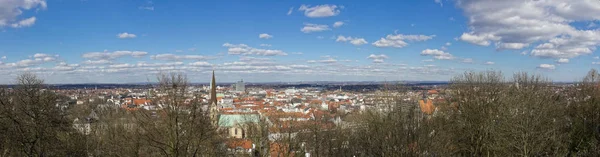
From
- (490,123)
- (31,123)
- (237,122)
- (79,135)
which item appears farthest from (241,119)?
(490,123)

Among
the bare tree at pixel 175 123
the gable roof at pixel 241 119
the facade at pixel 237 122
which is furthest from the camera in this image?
the gable roof at pixel 241 119

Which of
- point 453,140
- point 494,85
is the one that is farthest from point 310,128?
point 494,85

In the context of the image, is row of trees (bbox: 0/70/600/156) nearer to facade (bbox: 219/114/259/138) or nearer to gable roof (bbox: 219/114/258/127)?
facade (bbox: 219/114/259/138)

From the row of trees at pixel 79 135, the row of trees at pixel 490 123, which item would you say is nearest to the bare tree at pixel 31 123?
the row of trees at pixel 79 135

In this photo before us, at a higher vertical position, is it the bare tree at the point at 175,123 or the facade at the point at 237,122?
the bare tree at the point at 175,123

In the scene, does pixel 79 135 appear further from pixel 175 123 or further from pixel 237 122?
pixel 237 122

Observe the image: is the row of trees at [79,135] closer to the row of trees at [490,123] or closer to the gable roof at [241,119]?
the gable roof at [241,119]

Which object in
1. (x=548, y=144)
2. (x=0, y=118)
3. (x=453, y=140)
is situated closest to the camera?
(x=548, y=144)

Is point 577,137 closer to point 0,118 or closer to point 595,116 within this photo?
point 595,116
